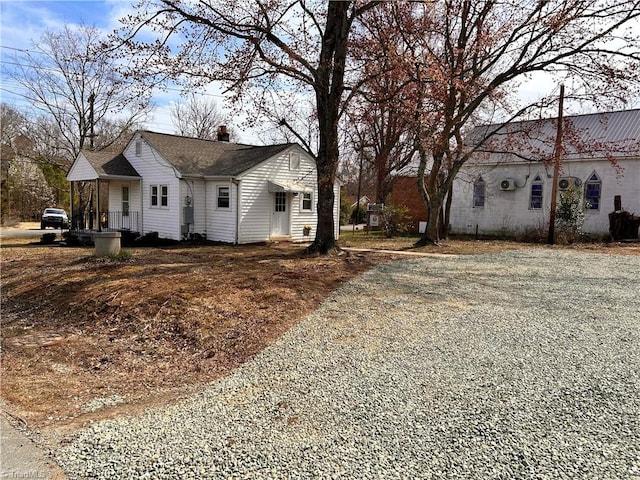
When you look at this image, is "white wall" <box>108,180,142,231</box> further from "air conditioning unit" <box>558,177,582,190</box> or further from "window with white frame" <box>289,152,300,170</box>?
"air conditioning unit" <box>558,177,582,190</box>

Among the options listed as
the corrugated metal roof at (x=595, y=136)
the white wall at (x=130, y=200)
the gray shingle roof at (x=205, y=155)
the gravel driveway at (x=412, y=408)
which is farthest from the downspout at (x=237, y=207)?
the corrugated metal roof at (x=595, y=136)

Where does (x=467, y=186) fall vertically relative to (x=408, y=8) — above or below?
below

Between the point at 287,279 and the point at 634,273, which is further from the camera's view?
the point at 634,273

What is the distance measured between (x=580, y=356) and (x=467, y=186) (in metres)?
21.5

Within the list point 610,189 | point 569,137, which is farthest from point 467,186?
point 569,137

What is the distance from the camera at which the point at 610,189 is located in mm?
20406

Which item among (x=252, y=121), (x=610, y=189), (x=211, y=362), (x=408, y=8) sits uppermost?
(x=408, y=8)

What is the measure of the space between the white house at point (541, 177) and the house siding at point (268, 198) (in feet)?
26.3

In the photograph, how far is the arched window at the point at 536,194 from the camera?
22.5m

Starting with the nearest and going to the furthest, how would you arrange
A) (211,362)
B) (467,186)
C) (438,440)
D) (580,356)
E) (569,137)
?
(438,440)
(580,356)
(211,362)
(569,137)
(467,186)

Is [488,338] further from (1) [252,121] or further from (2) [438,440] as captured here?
(1) [252,121]

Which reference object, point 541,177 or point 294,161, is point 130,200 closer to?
point 294,161

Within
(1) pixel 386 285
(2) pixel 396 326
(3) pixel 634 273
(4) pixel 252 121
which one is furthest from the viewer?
(4) pixel 252 121

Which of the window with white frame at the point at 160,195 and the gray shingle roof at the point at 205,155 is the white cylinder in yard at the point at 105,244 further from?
the window with white frame at the point at 160,195
